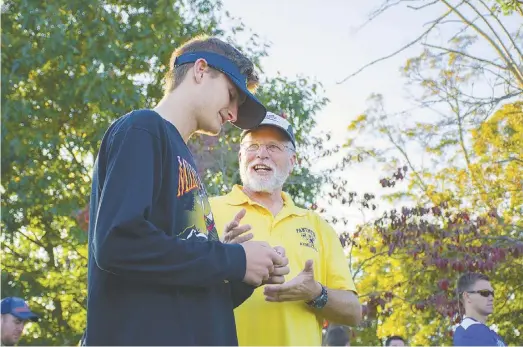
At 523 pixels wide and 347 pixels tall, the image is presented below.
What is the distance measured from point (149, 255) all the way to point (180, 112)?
0.51m

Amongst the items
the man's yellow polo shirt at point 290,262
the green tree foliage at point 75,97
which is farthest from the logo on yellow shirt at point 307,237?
the green tree foliage at point 75,97

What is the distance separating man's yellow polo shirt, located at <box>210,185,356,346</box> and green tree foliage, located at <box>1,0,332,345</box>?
7924 mm

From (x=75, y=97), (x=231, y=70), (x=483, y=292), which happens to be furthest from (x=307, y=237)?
(x=75, y=97)

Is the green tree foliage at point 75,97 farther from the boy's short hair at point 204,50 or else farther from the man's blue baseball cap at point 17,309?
the boy's short hair at point 204,50

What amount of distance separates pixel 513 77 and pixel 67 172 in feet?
27.1

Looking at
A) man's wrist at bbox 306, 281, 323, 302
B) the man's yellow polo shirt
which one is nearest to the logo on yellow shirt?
the man's yellow polo shirt

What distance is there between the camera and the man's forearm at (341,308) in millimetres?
3260

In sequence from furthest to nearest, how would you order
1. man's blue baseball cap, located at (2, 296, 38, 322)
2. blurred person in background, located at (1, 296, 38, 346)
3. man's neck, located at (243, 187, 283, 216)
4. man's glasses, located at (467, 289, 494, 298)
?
man's blue baseball cap, located at (2, 296, 38, 322), blurred person in background, located at (1, 296, 38, 346), man's glasses, located at (467, 289, 494, 298), man's neck, located at (243, 187, 283, 216)

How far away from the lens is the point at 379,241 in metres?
14.7

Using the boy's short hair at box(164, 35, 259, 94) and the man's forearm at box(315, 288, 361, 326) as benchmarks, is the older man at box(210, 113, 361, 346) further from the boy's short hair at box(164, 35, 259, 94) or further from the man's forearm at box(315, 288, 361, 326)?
the boy's short hair at box(164, 35, 259, 94)

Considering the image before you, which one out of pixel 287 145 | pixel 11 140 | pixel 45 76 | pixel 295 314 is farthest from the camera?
pixel 45 76

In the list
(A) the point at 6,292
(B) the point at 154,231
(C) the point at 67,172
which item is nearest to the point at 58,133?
(C) the point at 67,172

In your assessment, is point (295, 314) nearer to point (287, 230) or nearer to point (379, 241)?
point (287, 230)

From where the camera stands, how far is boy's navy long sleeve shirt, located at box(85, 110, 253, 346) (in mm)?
1840
